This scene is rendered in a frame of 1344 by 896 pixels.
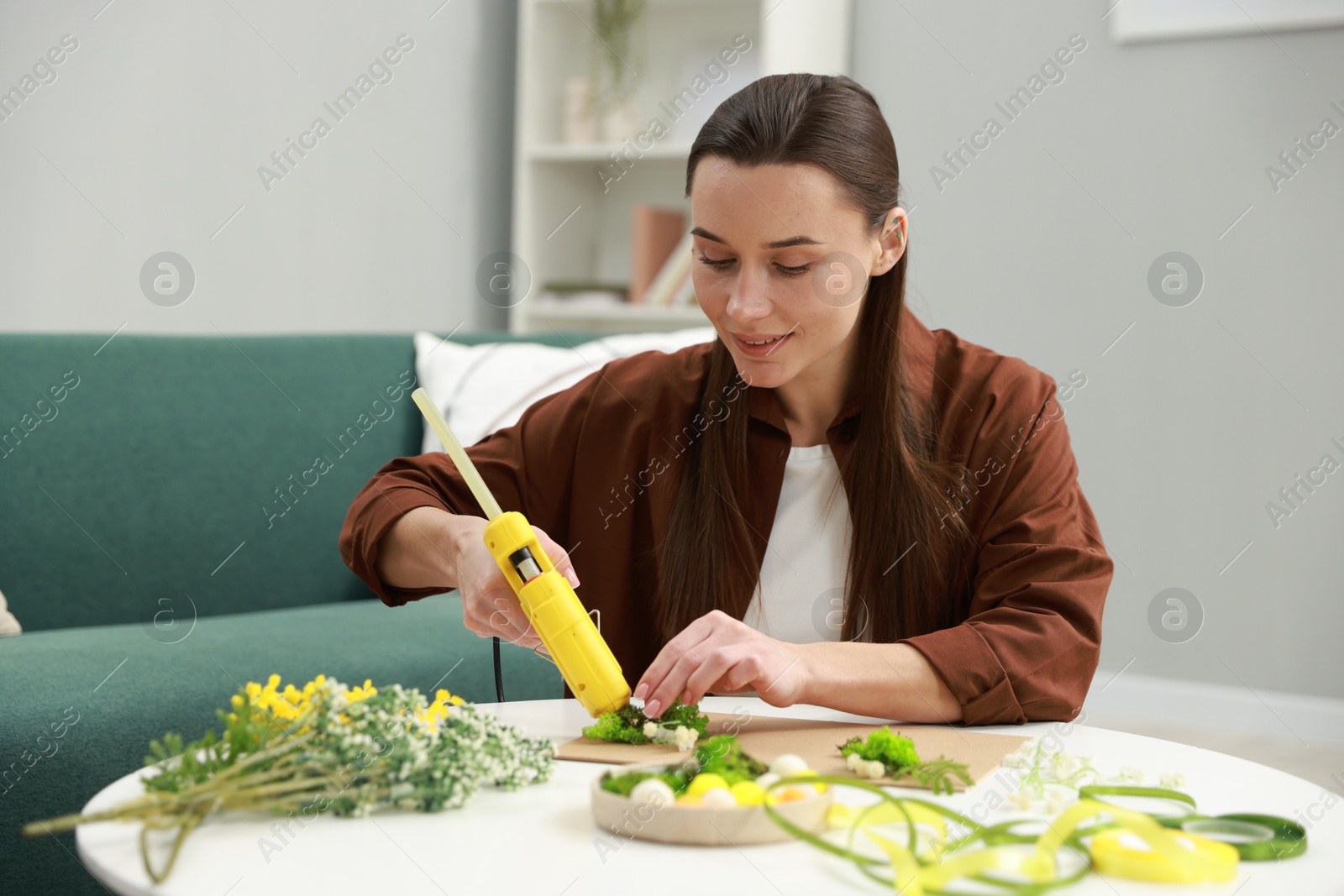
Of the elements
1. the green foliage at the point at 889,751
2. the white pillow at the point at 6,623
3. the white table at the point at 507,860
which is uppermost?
the green foliage at the point at 889,751

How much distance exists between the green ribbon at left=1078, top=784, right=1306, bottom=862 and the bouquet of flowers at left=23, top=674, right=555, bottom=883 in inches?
16.9

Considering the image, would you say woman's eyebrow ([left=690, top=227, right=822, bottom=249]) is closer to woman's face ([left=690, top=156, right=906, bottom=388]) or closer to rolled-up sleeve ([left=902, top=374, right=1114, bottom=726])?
woman's face ([left=690, top=156, right=906, bottom=388])

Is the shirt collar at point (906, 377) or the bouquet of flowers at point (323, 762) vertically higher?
the shirt collar at point (906, 377)

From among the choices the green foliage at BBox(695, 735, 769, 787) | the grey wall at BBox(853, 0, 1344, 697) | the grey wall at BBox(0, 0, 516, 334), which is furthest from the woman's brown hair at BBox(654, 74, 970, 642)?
the grey wall at BBox(853, 0, 1344, 697)

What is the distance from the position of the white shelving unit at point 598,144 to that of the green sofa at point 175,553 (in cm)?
107

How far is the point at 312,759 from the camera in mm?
795

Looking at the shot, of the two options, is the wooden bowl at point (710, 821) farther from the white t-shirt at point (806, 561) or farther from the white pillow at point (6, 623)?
the white pillow at point (6, 623)

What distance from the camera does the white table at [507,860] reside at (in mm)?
712

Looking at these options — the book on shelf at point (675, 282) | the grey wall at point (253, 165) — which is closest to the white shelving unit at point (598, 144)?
the book on shelf at point (675, 282)

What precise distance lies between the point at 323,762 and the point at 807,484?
754 mm

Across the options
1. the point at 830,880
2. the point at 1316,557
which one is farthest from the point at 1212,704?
the point at 830,880

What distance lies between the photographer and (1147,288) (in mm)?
3223

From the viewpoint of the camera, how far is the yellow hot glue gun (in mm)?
1003

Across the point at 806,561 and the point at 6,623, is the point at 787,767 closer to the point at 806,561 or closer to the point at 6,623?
the point at 806,561
